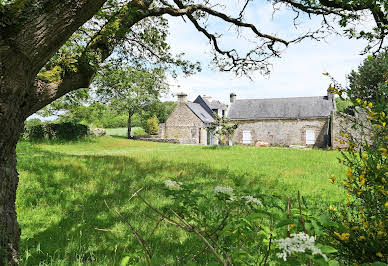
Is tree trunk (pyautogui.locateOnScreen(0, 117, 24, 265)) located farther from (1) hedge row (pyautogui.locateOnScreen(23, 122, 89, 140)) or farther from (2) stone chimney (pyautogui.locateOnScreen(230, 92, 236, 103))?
(2) stone chimney (pyautogui.locateOnScreen(230, 92, 236, 103))

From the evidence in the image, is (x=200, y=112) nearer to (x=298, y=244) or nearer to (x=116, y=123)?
(x=116, y=123)

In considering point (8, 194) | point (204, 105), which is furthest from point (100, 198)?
point (204, 105)

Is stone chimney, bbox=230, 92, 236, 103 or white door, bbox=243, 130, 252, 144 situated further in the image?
stone chimney, bbox=230, 92, 236, 103

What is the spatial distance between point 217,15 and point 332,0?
3286mm

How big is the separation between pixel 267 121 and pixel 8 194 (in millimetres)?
34760

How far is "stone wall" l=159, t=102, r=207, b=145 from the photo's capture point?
1452 inches

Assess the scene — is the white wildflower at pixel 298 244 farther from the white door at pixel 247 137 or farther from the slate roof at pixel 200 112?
the slate roof at pixel 200 112

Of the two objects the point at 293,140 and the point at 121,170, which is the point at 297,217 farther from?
the point at 293,140

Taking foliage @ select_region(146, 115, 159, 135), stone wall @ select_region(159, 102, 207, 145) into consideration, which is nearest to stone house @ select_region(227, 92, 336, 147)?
stone wall @ select_region(159, 102, 207, 145)

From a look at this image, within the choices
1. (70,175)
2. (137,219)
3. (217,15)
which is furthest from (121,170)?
(217,15)

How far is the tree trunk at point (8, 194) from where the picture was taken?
266 centimetres

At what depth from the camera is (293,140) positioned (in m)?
34.3

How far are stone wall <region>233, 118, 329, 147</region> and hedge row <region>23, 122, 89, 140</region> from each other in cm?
2092

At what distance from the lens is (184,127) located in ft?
123
